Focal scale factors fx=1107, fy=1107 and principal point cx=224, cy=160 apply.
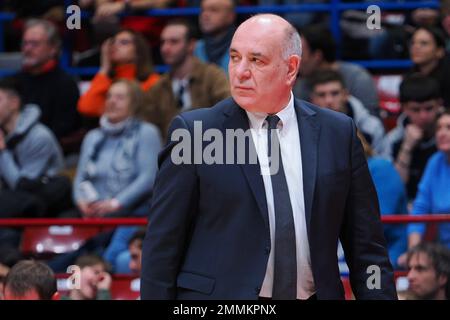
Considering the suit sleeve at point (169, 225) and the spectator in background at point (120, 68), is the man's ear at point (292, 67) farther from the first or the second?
the spectator in background at point (120, 68)

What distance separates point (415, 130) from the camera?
24.9 feet

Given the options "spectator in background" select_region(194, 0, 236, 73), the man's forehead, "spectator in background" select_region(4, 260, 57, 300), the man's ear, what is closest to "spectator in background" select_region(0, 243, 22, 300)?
"spectator in background" select_region(4, 260, 57, 300)

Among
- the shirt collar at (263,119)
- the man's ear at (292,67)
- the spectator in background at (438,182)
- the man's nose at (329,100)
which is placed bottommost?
the spectator in background at (438,182)

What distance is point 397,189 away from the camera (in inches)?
265

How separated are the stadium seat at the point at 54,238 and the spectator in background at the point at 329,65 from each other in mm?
2164

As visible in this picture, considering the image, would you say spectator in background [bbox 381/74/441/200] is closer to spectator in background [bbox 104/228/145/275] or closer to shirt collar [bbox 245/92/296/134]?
spectator in background [bbox 104/228/145/275]

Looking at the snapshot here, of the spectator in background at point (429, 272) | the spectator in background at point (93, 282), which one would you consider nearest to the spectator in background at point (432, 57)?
the spectator in background at point (429, 272)

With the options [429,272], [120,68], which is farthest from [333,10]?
[429,272]

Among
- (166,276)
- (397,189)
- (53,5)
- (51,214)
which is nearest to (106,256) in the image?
(51,214)

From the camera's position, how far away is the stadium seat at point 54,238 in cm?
673

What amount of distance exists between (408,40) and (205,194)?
5.89 m

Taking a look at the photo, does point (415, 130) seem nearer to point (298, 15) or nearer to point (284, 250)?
point (298, 15)

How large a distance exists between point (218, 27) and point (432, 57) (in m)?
1.69
